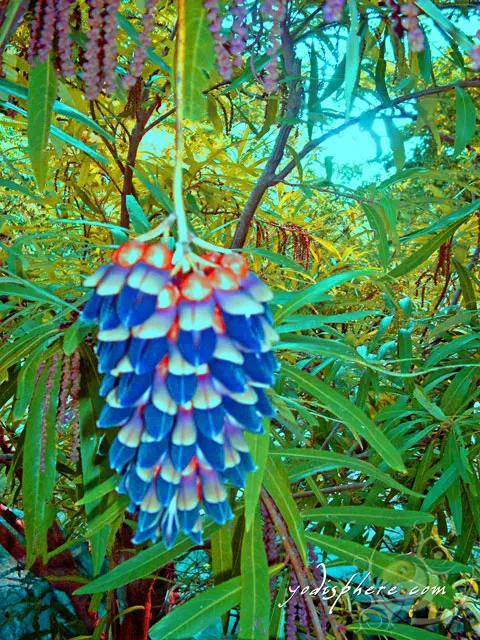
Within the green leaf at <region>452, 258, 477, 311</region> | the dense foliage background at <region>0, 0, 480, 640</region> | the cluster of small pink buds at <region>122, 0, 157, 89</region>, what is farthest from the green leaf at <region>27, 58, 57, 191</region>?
the green leaf at <region>452, 258, 477, 311</region>

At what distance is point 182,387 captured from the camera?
1.09ft

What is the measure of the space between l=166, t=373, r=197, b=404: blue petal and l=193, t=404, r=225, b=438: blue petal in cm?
2

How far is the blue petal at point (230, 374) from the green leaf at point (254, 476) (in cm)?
15

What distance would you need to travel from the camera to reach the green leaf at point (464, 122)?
787 millimetres

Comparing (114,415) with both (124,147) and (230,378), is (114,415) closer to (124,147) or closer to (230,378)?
(230,378)

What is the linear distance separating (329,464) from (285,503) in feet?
0.36

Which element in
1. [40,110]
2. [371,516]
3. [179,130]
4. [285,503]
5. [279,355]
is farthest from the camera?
[279,355]

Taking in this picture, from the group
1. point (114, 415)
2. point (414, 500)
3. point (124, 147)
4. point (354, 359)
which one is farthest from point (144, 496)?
point (124, 147)

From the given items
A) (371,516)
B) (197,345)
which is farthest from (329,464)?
(197,345)

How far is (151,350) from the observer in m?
0.33

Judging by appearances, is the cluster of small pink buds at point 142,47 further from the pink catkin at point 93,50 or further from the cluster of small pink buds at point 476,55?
the cluster of small pink buds at point 476,55

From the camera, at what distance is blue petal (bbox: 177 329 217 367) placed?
32 cm

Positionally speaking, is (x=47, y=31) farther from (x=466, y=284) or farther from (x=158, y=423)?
(x=466, y=284)

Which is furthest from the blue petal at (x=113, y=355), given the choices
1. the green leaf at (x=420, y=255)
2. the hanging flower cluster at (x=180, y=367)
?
the green leaf at (x=420, y=255)
